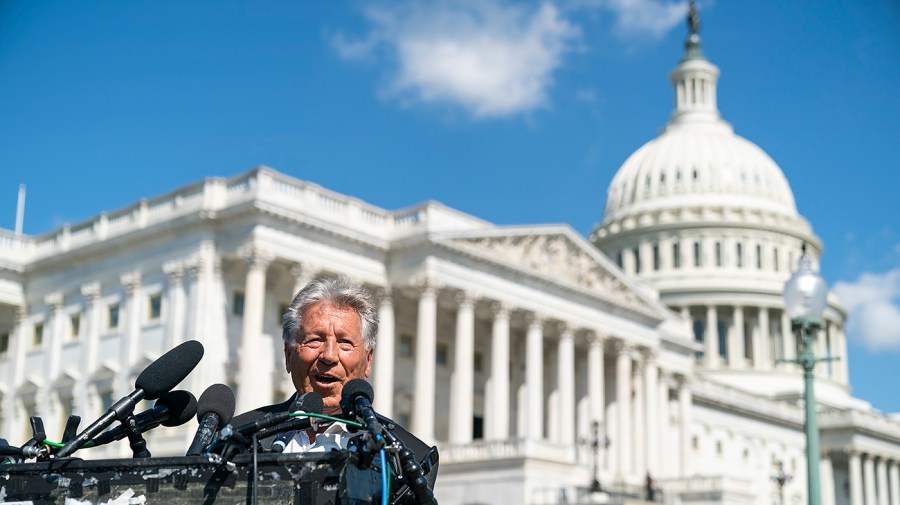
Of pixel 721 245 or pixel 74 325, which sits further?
pixel 721 245

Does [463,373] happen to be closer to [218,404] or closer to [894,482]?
[218,404]

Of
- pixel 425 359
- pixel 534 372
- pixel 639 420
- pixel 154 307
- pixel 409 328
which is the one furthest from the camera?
pixel 639 420

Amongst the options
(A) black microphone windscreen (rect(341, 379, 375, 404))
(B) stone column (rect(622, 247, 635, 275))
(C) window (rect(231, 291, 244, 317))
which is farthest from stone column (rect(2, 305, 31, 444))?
(B) stone column (rect(622, 247, 635, 275))

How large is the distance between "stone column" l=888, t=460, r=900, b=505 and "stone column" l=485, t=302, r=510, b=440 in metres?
65.9

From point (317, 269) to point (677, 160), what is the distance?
7384 centimetres

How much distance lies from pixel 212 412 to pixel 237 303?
54.0 meters

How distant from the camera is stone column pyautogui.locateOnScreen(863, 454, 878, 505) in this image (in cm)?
11219

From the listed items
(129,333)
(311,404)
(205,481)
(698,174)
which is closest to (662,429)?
(129,333)

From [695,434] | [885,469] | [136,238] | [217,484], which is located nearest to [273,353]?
[136,238]

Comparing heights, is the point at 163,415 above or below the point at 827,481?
below

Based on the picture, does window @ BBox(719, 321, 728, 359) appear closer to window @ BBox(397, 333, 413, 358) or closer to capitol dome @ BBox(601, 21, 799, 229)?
capitol dome @ BBox(601, 21, 799, 229)

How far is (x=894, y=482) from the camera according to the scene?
118 m

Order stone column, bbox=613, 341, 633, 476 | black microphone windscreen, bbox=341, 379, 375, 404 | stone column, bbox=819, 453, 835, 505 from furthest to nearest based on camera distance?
1. stone column, bbox=819, 453, 835, 505
2. stone column, bbox=613, 341, 633, 476
3. black microphone windscreen, bbox=341, 379, 375, 404

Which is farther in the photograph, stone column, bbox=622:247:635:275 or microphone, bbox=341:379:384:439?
stone column, bbox=622:247:635:275
